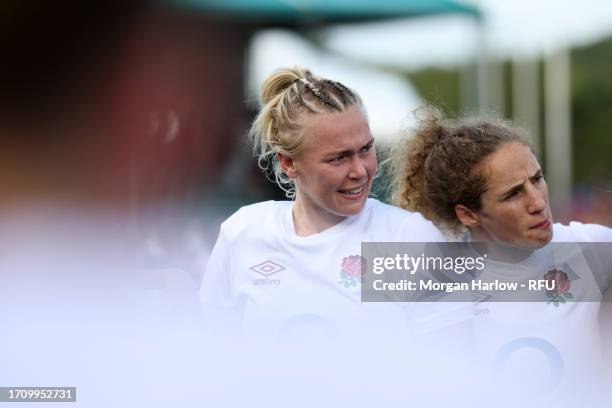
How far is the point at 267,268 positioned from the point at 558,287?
0.50 meters

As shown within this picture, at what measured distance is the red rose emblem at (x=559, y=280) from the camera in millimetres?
1463

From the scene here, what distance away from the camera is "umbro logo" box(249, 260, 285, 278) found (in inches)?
58.2

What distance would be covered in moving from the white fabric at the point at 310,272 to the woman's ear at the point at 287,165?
0.06 m

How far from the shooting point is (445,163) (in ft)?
4.82

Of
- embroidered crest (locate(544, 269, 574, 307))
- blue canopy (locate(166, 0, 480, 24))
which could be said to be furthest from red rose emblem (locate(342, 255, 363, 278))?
blue canopy (locate(166, 0, 480, 24))

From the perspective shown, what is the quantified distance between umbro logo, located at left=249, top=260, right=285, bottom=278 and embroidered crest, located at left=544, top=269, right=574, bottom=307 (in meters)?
0.46

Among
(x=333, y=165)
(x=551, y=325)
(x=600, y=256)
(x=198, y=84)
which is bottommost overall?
(x=551, y=325)

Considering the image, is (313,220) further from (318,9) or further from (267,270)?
(318,9)

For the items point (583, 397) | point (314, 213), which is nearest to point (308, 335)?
point (314, 213)

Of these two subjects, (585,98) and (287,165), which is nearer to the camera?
(287,165)

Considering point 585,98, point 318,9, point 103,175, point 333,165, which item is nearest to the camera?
point 333,165

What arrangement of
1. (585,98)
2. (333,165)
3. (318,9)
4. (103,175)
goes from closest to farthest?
(333,165), (103,175), (318,9), (585,98)

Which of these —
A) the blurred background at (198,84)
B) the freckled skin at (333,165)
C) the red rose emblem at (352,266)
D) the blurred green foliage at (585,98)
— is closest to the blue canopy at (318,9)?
the blurred background at (198,84)

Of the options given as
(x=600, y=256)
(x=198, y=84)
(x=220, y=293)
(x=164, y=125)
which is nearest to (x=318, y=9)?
(x=198, y=84)
